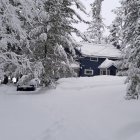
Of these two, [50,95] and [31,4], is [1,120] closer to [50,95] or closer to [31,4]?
[31,4]

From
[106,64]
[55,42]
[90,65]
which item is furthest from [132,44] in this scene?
[90,65]

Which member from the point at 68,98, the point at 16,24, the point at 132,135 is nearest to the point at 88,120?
the point at 132,135

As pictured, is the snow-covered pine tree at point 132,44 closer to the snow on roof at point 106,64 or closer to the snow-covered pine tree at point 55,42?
the snow-covered pine tree at point 55,42

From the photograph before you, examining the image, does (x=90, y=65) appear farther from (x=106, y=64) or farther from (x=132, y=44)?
(x=132, y=44)

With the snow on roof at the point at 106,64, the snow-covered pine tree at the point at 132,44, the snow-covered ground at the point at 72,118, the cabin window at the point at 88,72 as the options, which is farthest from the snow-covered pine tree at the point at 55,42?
the cabin window at the point at 88,72

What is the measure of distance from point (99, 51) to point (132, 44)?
35850 millimetres

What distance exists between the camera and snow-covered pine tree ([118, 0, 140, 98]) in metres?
14.4

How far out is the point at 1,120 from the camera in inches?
510

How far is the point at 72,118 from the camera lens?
13461mm

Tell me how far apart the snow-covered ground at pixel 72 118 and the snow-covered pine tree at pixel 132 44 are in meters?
0.71

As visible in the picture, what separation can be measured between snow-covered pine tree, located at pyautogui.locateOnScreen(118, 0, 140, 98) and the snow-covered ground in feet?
2.34

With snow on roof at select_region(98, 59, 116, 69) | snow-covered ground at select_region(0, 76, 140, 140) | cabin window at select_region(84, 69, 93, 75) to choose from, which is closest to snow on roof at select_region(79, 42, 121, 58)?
snow on roof at select_region(98, 59, 116, 69)

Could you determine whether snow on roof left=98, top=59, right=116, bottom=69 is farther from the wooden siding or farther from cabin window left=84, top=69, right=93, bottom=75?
cabin window left=84, top=69, right=93, bottom=75

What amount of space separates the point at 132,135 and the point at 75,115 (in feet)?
13.5
